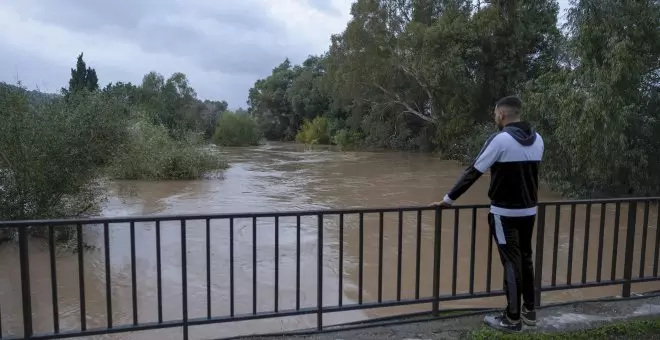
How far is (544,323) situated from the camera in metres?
4.10

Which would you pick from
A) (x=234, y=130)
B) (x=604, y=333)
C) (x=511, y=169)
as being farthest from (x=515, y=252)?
(x=234, y=130)

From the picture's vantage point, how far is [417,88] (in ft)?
115

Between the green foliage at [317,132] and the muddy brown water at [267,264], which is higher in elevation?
the green foliage at [317,132]

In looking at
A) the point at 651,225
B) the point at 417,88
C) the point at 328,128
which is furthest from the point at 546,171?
the point at 328,128

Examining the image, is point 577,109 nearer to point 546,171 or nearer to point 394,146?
point 546,171

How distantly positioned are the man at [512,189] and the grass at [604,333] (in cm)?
15

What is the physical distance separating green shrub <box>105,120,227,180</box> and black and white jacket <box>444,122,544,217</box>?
55.8 ft

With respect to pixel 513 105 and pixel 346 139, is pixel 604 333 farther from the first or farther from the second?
pixel 346 139

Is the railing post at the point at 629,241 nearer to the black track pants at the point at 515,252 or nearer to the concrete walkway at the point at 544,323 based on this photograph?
the concrete walkway at the point at 544,323

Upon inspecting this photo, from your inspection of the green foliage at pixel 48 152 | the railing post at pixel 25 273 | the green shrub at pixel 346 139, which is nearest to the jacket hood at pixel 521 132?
the railing post at pixel 25 273

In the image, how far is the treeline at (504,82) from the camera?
1174 centimetres

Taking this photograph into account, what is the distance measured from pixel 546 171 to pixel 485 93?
1251 cm

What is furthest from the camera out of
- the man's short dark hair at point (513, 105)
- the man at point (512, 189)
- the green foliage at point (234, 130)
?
the green foliage at point (234, 130)

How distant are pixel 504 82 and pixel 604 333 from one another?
24.0m
